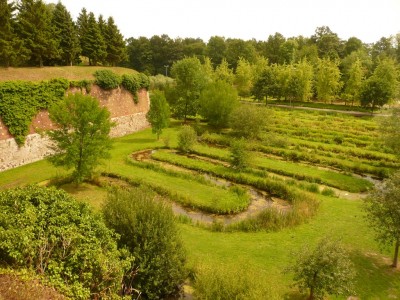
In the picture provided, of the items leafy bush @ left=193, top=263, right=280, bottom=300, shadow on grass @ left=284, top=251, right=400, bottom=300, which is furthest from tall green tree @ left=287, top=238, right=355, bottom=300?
leafy bush @ left=193, top=263, right=280, bottom=300

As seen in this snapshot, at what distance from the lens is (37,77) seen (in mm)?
35625

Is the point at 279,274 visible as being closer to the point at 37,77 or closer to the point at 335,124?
the point at 37,77

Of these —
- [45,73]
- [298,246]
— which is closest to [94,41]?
[45,73]

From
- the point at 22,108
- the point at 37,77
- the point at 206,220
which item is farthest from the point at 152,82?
the point at 206,220

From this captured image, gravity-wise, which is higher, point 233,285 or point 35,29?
point 35,29

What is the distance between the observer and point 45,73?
122 feet

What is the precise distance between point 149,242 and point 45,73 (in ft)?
99.7

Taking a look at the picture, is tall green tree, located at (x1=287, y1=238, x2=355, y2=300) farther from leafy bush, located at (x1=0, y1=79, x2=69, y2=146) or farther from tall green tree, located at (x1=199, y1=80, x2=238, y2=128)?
tall green tree, located at (x1=199, y1=80, x2=238, y2=128)

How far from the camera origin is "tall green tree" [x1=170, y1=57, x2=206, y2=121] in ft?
165

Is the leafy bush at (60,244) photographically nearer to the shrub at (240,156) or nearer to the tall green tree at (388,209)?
the tall green tree at (388,209)

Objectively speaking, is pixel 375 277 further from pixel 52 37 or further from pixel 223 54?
pixel 223 54

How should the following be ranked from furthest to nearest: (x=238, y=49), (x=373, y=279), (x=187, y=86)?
(x=238, y=49) < (x=187, y=86) < (x=373, y=279)

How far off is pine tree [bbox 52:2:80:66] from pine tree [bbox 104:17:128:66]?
6.44m

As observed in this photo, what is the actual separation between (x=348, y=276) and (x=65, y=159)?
2137 cm
